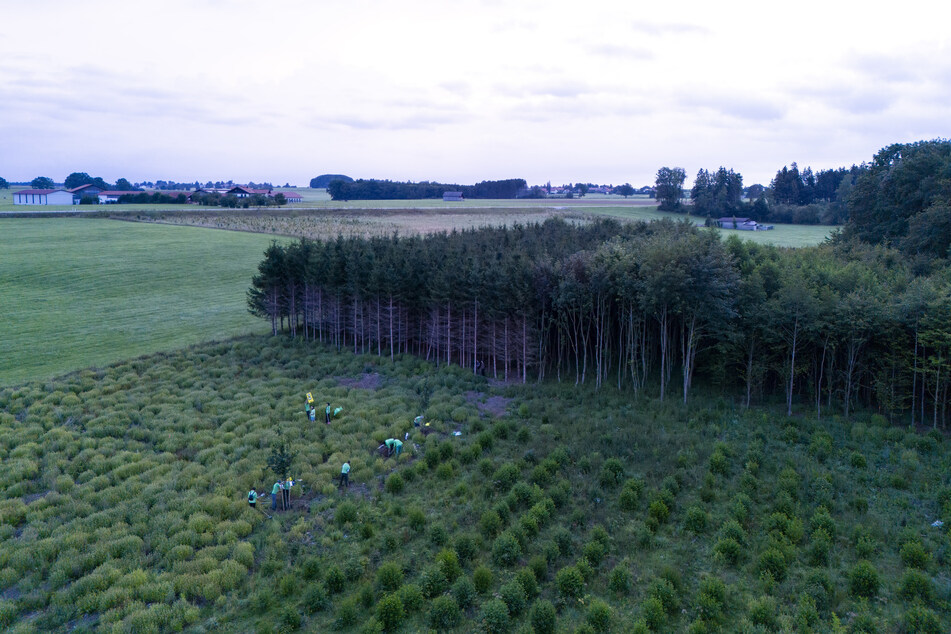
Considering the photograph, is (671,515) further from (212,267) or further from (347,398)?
(212,267)

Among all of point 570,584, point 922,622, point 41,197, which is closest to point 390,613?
point 570,584

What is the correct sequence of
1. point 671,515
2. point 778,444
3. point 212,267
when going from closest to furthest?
point 671,515 < point 778,444 < point 212,267

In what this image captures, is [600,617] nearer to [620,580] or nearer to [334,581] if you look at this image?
[620,580]

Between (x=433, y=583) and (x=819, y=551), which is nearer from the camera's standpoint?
(x=433, y=583)

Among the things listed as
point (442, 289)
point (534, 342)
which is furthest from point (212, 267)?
point (534, 342)

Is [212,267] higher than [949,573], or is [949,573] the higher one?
[212,267]

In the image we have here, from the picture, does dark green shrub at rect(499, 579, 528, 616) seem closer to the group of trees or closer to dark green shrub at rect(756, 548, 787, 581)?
dark green shrub at rect(756, 548, 787, 581)

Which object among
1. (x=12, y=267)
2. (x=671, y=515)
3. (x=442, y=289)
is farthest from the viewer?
(x=12, y=267)
